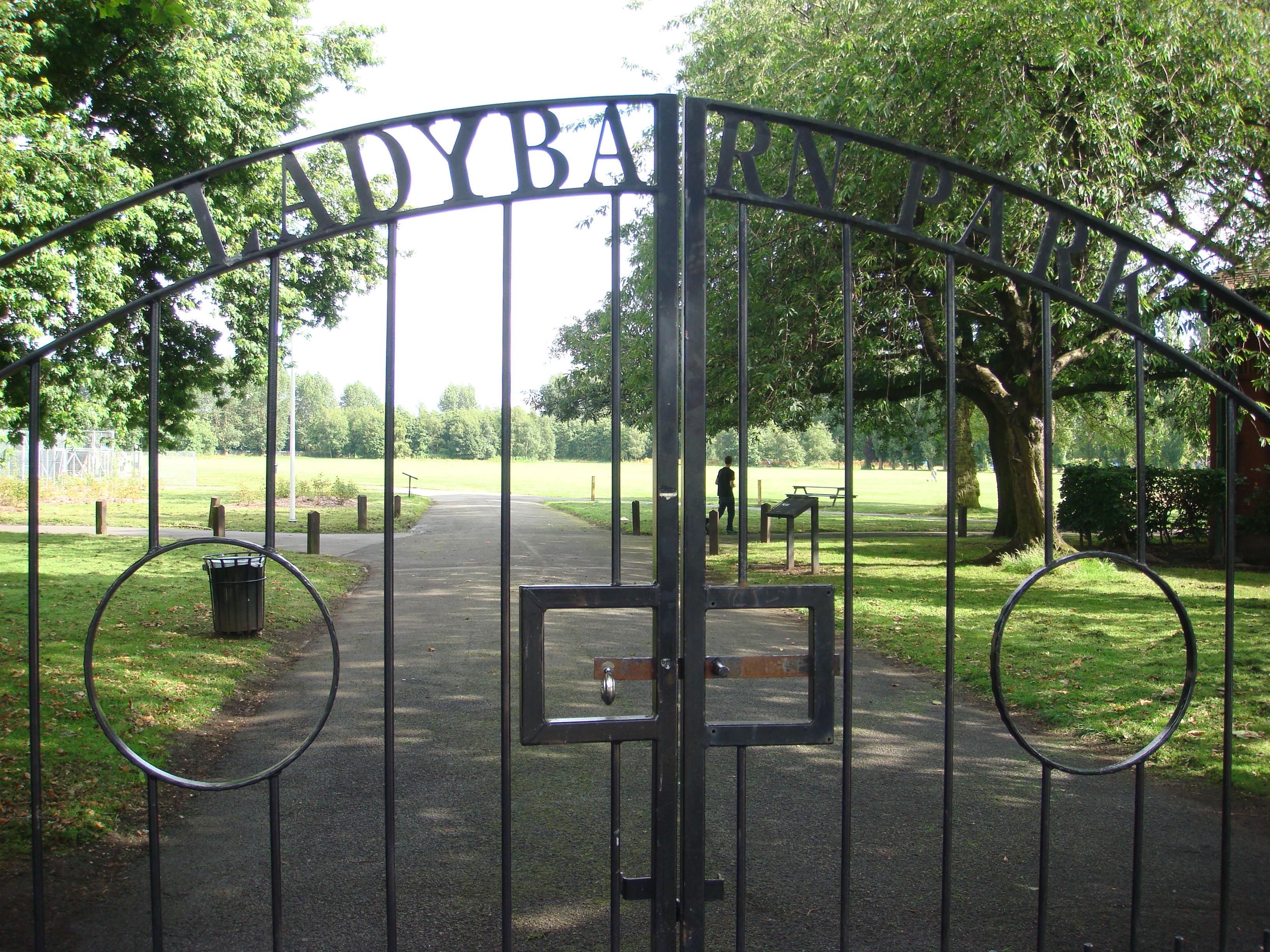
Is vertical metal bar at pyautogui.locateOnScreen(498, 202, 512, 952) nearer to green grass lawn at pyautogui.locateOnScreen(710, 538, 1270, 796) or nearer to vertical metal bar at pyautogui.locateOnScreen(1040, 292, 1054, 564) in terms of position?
vertical metal bar at pyautogui.locateOnScreen(1040, 292, 1054, 564)

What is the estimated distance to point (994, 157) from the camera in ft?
34.4

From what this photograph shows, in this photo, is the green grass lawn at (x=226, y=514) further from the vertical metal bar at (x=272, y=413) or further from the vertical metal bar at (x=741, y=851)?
the vertical metal bar at (x=741, y=851)

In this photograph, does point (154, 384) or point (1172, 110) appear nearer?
point (154, 384)

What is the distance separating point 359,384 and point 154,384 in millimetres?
2406

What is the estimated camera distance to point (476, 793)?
4664 mm

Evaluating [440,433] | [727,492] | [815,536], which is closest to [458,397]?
[440,433]

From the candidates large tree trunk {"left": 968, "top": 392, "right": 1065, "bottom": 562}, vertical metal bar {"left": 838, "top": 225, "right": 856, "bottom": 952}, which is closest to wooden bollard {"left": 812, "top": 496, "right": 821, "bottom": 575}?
Result: large tree trunk {"left": 968, "top": 392, "right": 1065, "bottom": 562}

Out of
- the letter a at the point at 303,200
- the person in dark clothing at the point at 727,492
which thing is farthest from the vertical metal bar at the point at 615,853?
the person in dark clothing at the point at 727,492

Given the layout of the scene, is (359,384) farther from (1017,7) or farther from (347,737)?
(1017,7)

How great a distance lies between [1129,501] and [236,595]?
44.7 ft

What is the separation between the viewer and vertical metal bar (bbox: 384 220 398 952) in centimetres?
249

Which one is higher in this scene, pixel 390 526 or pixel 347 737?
pixel 390 526

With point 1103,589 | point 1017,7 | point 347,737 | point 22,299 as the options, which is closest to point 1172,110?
point 1017,7

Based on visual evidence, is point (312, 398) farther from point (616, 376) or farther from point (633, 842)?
point (616, 376)
